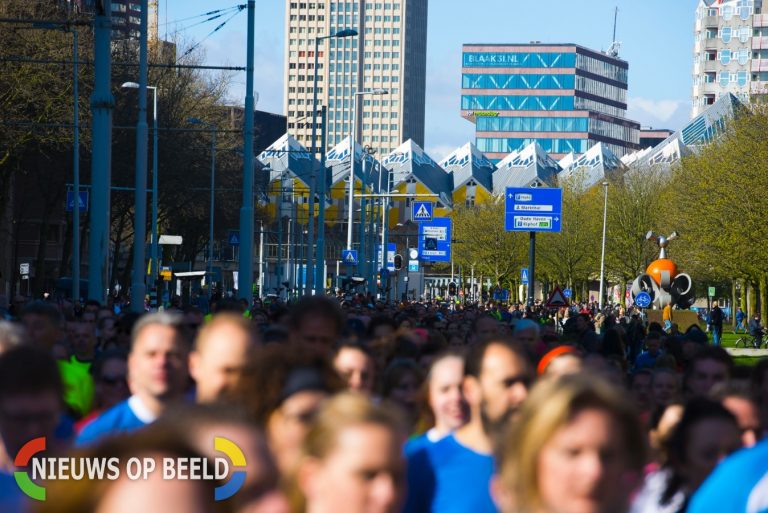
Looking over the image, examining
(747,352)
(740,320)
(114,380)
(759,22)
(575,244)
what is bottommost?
(740,320)

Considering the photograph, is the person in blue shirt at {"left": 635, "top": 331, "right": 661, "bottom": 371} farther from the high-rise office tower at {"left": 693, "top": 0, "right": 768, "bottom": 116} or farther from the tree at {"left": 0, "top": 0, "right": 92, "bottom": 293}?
the high-rise office tower at {"left": 693, "top": 0, "right": 768, "bottom": 116}

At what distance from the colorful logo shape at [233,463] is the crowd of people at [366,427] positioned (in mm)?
14

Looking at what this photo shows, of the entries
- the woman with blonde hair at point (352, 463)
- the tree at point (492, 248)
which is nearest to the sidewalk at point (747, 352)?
the woman with blonde hair at point (352, 463)

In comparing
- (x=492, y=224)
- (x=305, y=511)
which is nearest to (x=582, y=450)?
(x=305, y=511)

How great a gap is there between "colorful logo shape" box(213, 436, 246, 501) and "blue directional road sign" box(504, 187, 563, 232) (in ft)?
151

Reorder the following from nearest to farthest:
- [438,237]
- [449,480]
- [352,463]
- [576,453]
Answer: [352,463] → [576,453] → [449,480] → [438,237]

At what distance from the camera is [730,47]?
165 m

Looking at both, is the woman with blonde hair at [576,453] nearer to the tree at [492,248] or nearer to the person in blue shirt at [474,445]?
the person in blue shirt at [474,445]

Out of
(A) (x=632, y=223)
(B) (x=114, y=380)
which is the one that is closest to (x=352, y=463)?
(B) (x=114, y=380)

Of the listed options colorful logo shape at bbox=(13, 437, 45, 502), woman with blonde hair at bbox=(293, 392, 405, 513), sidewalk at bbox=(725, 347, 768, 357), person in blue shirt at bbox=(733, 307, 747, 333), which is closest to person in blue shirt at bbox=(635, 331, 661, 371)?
colorful logo shape at bbox=(13, 437, 45, 502)

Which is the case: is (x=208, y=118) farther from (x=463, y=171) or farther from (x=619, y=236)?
(x=463, y=171)

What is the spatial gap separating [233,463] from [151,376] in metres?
2.86

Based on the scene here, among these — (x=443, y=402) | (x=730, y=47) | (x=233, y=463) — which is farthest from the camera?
(x=730, y=47)

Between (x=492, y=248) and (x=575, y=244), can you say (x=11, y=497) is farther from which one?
(x=492, y=248)
